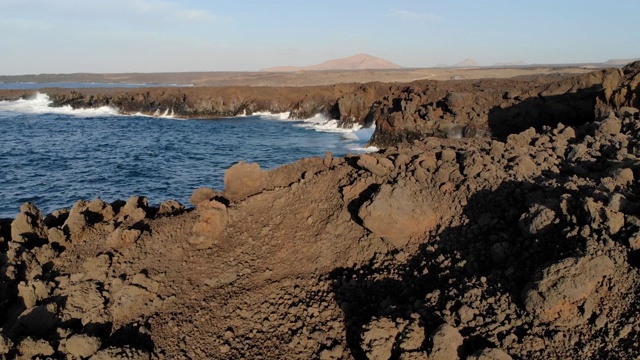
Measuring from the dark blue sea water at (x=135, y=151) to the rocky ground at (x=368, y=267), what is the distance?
874 cm

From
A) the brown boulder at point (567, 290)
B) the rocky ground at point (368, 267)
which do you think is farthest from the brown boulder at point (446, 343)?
the brown boulder at point (567, 290)

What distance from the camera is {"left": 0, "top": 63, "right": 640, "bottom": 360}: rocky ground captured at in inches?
146

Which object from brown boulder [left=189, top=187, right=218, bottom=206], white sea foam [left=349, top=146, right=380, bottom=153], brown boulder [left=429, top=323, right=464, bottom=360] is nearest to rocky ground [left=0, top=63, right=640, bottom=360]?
brown boulder [left=429, top=323, right=464, bottom=360]

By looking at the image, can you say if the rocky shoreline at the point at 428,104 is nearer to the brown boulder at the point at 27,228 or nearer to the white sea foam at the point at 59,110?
the white sea foam at the point at 59,110

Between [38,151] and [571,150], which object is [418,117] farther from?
[38,151]

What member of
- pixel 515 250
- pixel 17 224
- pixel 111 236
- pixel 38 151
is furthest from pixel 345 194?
pixel 38 151

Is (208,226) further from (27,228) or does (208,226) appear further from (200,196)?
(27,228)

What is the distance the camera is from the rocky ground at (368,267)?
371 cm

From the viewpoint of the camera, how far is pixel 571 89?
1766cm

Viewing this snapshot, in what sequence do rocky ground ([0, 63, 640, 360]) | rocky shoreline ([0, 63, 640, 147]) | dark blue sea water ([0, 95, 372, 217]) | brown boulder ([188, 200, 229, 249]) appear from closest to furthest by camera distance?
rocky ground ([0, 63, 640, 360]) < brown boulder ([188, 200, 229, 249]) < rocky shoreline ([0, 63, 640, 147]) < dark blue sea water ([0, 95, 372, 217])

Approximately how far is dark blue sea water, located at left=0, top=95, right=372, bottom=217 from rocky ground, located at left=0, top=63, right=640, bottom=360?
874cm

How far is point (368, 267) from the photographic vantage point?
5332mm

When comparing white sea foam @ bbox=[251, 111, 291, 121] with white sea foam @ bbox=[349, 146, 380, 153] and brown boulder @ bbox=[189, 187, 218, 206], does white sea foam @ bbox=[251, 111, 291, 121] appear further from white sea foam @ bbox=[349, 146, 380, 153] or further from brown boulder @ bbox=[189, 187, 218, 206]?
brown boulder @ bbox=[189, 187, 218, 206]

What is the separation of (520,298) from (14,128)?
39794mm
